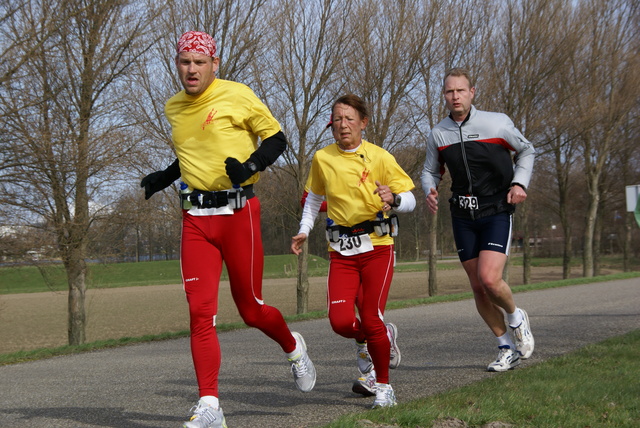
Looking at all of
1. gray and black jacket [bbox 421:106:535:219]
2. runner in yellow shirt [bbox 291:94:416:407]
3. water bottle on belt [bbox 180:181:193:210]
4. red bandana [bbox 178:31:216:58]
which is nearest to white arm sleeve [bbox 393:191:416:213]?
runner in yellow shirt [bbox 291:94:416:407]

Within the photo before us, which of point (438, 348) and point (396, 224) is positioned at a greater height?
point (396, 224)

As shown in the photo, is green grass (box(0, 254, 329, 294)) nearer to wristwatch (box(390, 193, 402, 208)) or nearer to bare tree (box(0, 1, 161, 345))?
bare tree (box(0, 1, 161, 345))

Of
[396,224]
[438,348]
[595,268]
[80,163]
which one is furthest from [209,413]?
[595,268]

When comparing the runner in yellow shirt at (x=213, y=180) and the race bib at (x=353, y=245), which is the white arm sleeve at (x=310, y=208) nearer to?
the race bib at (x=353, y=245)

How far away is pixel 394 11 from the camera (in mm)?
18312

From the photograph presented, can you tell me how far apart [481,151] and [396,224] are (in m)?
1.27

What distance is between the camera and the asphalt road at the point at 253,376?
4902 millimetres

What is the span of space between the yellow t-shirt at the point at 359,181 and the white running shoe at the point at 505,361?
179 centimetres

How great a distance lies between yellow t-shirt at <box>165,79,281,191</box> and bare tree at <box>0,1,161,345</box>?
8.28m

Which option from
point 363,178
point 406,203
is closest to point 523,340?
point 406,203

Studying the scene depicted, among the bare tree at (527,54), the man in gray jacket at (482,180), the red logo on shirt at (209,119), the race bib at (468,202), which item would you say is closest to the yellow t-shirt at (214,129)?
the red logo on shirt at (209,119)

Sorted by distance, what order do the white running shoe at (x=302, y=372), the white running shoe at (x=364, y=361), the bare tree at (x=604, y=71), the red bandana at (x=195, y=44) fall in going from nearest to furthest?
the red bandana at (x=195, y=44), the white running shoe at (x=302, y=372), the white running shoe at (x=364, y=361), the bare tree at (x=604, y=71)

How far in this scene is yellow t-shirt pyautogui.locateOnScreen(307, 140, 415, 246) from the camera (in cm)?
527

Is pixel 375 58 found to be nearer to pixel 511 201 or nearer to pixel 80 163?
pixel 80 163
